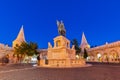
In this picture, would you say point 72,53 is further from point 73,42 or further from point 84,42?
point 84,42

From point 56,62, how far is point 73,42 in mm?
29501

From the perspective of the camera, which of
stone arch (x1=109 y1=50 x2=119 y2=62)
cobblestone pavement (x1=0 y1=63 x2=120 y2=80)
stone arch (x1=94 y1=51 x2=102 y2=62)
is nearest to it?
cobblestone pavement (x1=0 y1=63 x2=120 y2=80)

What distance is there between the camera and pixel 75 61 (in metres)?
21.3

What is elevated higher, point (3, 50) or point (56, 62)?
point (3, 50)

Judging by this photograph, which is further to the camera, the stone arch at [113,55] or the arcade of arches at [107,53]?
the stone arch at [113,55]

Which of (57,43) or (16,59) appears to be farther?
(16,59)

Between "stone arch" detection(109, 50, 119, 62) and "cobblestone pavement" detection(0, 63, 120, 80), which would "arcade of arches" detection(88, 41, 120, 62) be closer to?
"stone arch" detection(109, 50, 119, 62)

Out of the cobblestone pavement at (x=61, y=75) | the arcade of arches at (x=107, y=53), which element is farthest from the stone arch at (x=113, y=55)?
the cobblestone pavement at (x=61, y=75)

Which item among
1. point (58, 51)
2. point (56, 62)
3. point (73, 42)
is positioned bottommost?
point (56, 62)

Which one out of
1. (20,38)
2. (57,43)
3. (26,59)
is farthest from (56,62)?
(20,38)

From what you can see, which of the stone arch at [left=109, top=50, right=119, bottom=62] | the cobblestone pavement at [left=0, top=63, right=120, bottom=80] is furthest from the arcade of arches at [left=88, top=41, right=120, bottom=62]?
the cobblestone pavement at [left=0, top=63, right=120, bottom=80]

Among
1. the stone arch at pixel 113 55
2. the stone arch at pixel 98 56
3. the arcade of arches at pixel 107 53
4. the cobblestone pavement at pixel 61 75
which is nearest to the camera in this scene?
the cobblestone pavement at pixel 61 75

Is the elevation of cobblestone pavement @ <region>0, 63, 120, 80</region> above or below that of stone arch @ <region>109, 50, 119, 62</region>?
below

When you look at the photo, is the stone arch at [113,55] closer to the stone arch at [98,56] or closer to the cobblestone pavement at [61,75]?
the stone arch at [98,56]
